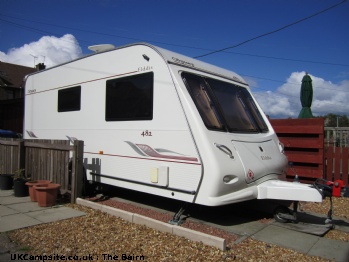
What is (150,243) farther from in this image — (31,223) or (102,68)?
(102,68)

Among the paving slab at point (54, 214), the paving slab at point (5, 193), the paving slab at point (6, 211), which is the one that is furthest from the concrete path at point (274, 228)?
the paving slab at point (5, 193)

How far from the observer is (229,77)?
21.3ft

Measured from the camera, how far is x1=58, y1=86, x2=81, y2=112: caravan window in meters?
7.25

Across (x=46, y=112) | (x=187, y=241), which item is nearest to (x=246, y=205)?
(x=187, y=241)

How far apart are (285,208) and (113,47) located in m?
4.52

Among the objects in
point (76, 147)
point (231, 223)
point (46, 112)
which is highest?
point (46, 112)

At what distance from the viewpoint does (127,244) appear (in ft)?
14.1

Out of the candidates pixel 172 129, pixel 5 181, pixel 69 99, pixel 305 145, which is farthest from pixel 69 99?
pixel 305 145

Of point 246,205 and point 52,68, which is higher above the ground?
point 52,68

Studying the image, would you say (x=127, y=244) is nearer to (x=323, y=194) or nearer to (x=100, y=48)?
(x=323, y=194)

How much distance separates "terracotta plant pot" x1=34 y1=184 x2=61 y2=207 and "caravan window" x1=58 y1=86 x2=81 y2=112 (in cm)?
189

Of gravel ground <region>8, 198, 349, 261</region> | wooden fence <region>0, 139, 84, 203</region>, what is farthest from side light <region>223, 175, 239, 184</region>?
wooden fence <region>0, 139, 84, 203</region>

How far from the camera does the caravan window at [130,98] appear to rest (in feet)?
18.8

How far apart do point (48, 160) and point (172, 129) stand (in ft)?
11.1
